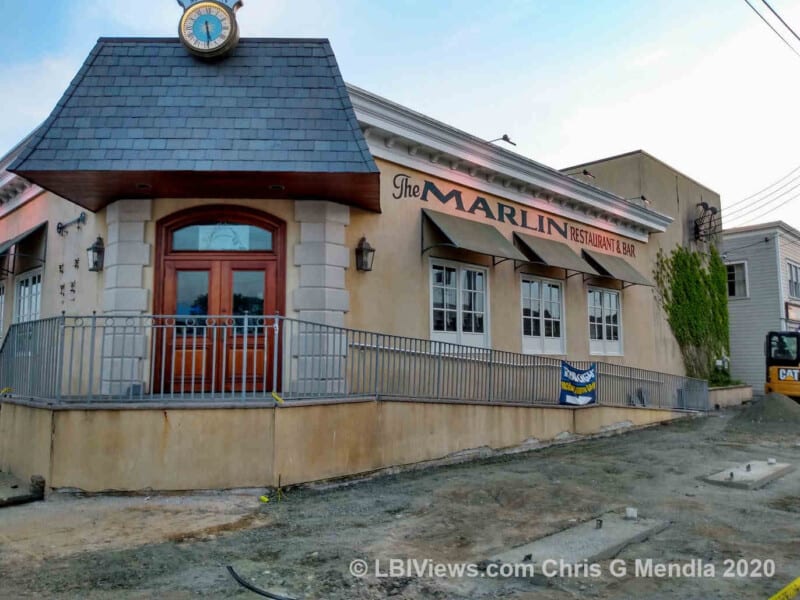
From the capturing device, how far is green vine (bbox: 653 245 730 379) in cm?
1767

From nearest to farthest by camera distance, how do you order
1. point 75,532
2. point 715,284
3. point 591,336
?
point 75,532 → point 591,336 → point 715,284

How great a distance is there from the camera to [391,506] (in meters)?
6.36

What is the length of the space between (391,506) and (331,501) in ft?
2.23

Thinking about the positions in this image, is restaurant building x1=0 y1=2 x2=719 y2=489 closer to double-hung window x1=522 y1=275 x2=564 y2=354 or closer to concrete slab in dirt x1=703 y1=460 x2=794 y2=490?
double-hung window x1=522 y1=275 x2=564 y2=354

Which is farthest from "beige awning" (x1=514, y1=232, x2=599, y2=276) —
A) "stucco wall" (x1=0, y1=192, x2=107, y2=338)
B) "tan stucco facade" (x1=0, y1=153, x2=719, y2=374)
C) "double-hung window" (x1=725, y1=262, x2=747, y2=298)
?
"double-hung window" (x1=725, y1=262, x2=747, y2=298)

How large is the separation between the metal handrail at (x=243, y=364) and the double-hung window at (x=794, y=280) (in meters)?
17.0

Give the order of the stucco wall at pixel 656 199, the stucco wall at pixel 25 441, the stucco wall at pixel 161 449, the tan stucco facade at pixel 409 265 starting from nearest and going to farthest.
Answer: the stucco wall at pixel 161 449, the stucco wall at pixel 25 441, the tan stucco facade at pixel 409 265, the stucco wall at pixel 656 199

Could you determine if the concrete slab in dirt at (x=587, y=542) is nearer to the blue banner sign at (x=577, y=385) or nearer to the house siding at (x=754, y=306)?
the blue banner sign at (x=577, y=385)

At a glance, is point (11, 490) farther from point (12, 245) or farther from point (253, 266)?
point (12, 245)

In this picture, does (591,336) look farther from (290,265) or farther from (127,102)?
(127,102)

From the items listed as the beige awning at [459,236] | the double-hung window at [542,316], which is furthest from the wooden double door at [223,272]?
the double-hung window at [542,316]

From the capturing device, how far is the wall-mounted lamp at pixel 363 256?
927 centimetres

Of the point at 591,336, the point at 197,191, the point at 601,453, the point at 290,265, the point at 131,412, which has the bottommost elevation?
the point at 601,453

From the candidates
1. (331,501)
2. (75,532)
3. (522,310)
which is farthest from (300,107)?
(522,310)
